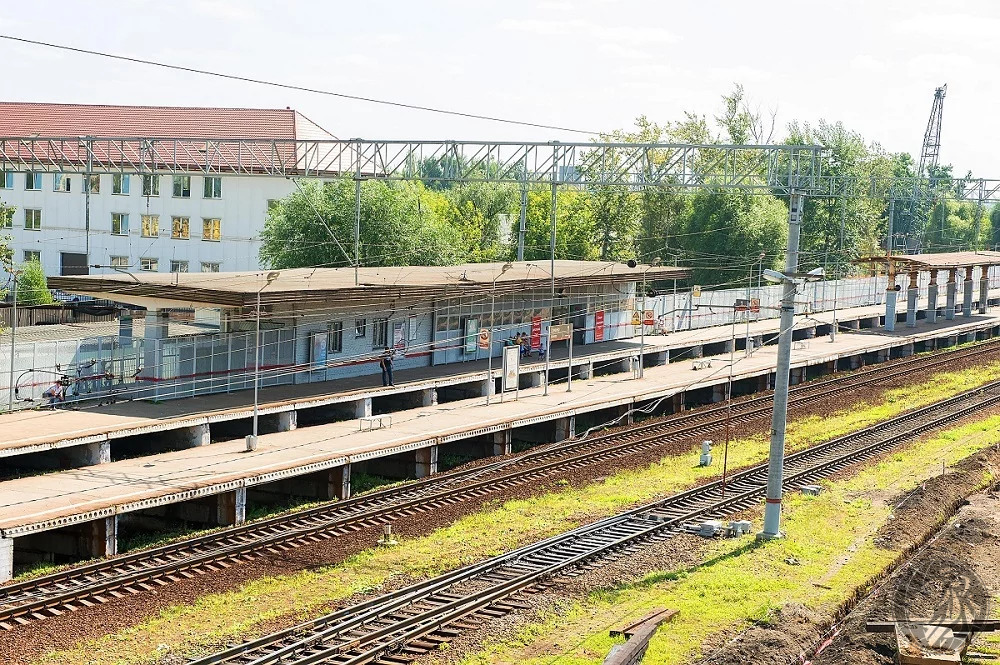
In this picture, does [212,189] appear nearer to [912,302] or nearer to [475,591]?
[912,302]

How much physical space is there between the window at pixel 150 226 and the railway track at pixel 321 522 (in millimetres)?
37021

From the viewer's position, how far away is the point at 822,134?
101 m

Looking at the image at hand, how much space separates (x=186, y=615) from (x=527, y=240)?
56134mm

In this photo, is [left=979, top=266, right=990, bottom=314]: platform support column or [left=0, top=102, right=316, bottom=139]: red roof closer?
[left=0, top=102, right=316, bottom=139]: red roof

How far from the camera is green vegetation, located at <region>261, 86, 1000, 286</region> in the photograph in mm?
51219

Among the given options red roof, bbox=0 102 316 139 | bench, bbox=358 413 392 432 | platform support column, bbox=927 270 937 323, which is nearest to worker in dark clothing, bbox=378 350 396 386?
bench, bbox=358 413 392 432

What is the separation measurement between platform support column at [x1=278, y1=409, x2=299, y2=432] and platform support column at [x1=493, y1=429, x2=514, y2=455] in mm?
5166

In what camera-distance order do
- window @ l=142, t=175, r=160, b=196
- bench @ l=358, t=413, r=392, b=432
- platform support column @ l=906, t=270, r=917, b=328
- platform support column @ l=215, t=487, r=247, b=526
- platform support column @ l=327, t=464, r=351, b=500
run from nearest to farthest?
platform support column @ l=215, t=487, r=247, b=526 < platform support column @ l=327, t=464, r=351, b=500 < bench @ l=358, t=413, r=392, b=432 < platform support column @ l=906, t=270, r=917, b=328 < window @ l=142, t=175, r=160, b=196

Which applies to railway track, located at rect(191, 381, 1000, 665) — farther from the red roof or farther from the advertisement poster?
the red roof

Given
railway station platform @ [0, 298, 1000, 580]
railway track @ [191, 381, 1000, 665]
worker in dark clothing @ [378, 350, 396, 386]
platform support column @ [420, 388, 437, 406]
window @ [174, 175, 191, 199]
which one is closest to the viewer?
railway track @ [191, 381, 1000, 665]

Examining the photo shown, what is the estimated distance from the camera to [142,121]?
217ft

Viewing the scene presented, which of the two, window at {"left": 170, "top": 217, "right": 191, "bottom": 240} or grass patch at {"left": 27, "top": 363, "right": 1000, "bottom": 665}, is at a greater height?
window at {"left": 170, "top": 217, "right": 191, "bottom": 240}

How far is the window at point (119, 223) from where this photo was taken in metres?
64.1

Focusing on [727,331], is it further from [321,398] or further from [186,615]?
[186,615]
